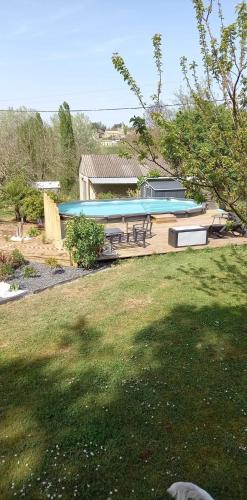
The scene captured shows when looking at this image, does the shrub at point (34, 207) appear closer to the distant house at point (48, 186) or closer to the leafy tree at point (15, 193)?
Answer: the leafy tree at point (15, 193)

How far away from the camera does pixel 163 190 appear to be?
26344mm

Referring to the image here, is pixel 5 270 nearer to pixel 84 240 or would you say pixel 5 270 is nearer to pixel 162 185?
pixel 84 240

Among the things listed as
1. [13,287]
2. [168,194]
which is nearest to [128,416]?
[13,287]

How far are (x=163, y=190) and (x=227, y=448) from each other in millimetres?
22733

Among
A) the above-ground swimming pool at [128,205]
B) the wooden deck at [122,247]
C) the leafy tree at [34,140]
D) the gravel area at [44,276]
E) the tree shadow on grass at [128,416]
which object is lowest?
the tree shadow on grass at [128,416]

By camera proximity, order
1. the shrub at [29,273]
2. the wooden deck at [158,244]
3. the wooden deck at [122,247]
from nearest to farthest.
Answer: the shrub at [29,273] → the wooden deck at [122,247] → the wooden deck at [158,244]

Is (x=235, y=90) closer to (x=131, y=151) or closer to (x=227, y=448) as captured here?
(x=131, y=151)

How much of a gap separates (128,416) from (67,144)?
108 ft

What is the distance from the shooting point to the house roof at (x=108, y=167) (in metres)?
29.5

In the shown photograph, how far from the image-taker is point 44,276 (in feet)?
40.5

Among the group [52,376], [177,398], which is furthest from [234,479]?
[52,376]

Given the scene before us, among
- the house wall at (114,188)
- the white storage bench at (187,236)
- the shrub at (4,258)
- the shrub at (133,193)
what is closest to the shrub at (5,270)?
the shrub at (4,258)

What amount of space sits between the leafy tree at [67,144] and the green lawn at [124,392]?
2551 centimetres

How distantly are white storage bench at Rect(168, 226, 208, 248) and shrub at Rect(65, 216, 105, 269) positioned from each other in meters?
3.70
